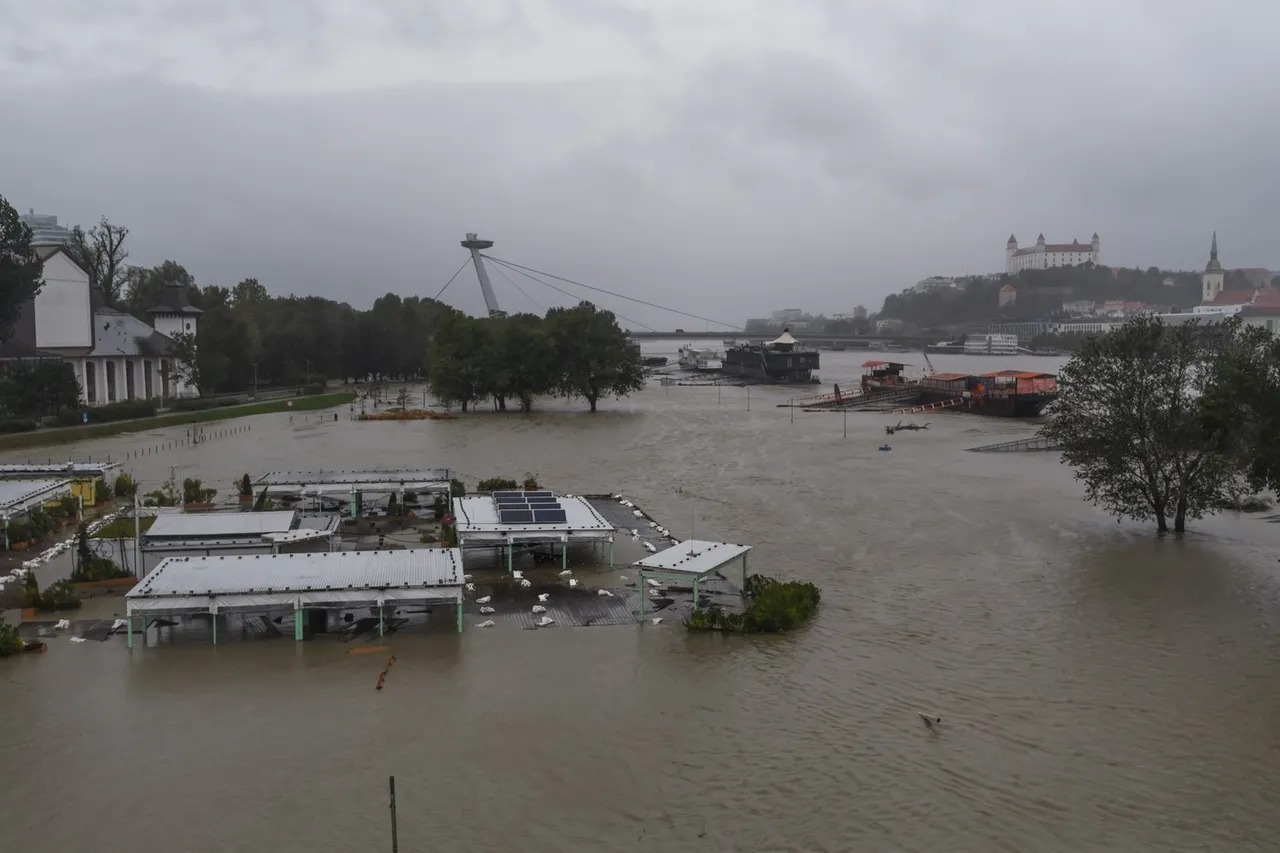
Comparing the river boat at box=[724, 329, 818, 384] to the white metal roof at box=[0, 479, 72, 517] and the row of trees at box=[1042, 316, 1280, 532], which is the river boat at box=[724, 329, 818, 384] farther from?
the white metal roof at box=[0, 479, 72, 517]

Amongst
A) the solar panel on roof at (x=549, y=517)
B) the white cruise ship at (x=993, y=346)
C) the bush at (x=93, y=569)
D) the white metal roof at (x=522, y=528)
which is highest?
the white cruise ship at (x=993, y=346)

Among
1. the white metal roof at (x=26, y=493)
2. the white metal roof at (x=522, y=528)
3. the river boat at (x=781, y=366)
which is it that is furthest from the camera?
the river boat at (x=781, y=366)

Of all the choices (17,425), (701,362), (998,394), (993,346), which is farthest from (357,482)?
(993,346)

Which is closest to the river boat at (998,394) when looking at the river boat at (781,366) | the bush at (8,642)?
the river boat at (781,366)

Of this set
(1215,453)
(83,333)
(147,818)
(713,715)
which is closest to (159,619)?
(147,818)

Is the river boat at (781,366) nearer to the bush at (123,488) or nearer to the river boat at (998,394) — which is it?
the river boat at (998,394)

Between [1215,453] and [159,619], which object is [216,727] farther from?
[1215,453]

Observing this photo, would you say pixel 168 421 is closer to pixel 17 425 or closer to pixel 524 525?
pixel 17 425
